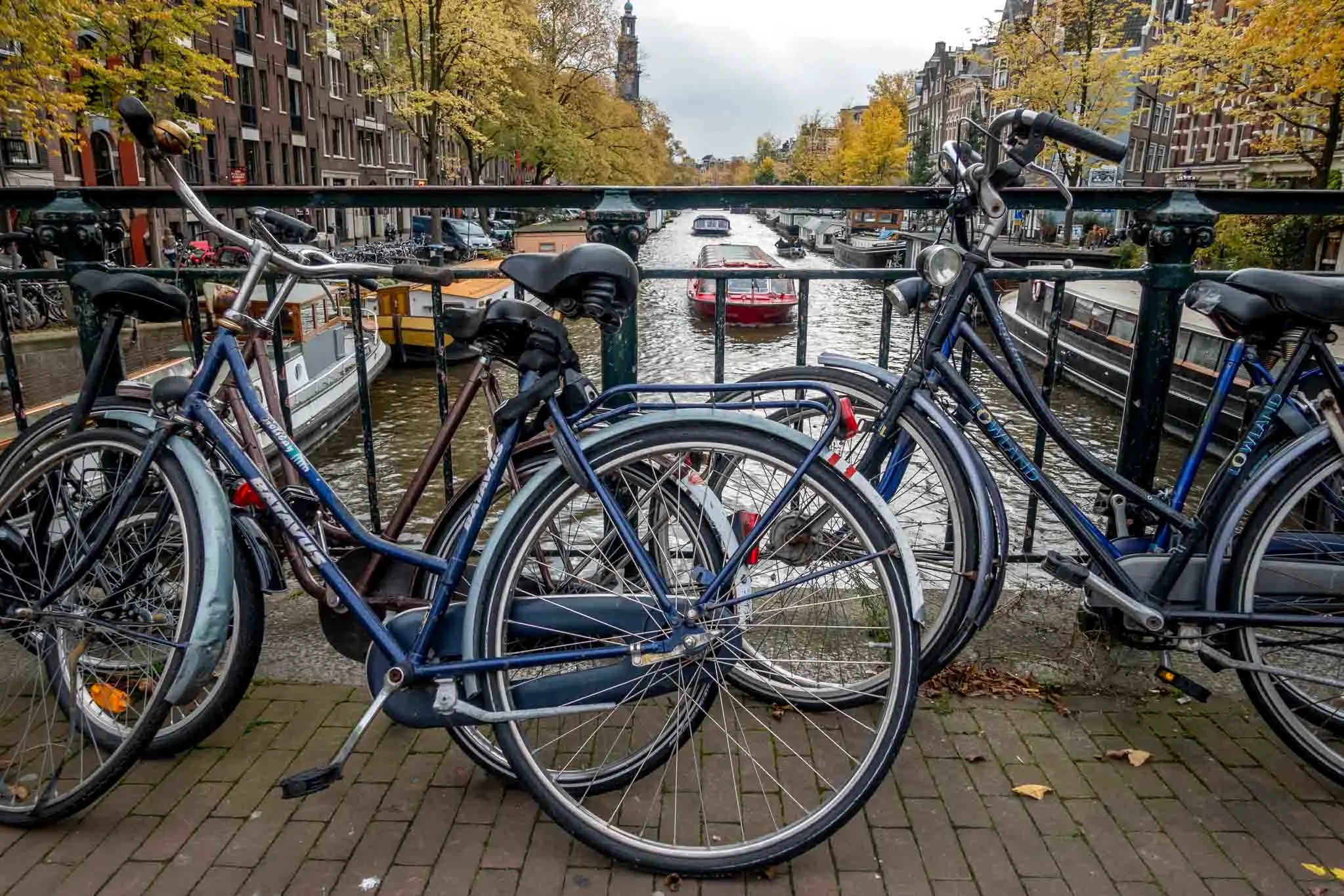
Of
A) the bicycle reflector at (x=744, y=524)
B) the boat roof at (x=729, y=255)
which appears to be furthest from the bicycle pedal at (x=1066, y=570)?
the boat roof at (x=729, y=255)

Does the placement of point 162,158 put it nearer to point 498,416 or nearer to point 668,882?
point 498,416

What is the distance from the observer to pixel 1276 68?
16969mm

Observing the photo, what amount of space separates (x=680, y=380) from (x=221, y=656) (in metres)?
13.1

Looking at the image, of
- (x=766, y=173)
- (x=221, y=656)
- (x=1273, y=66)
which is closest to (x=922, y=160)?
(x=1273, y=66)

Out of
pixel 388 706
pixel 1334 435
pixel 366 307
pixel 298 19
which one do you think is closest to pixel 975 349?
pixel 1334 435

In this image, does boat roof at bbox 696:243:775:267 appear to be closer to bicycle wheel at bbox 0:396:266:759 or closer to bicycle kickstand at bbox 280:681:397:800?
bicycle wheel at bbox 0:396:266:759

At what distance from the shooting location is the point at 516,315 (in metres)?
2.30

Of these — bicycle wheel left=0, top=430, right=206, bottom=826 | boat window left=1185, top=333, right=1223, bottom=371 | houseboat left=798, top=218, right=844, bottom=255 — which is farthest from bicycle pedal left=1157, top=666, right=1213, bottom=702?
houseboat left=798, top=218, right=844, bottom=255

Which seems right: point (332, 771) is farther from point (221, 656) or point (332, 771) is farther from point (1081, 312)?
point (1081, 312)

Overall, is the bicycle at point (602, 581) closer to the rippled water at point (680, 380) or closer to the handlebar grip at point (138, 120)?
the handlebar grip at point (138, 120)

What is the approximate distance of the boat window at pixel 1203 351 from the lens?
13102 mm

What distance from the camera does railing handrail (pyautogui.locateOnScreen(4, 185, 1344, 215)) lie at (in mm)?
3164

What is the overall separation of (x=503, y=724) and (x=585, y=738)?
0.57 meters

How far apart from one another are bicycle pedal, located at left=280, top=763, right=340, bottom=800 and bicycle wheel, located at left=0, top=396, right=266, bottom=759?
353 millimetres
